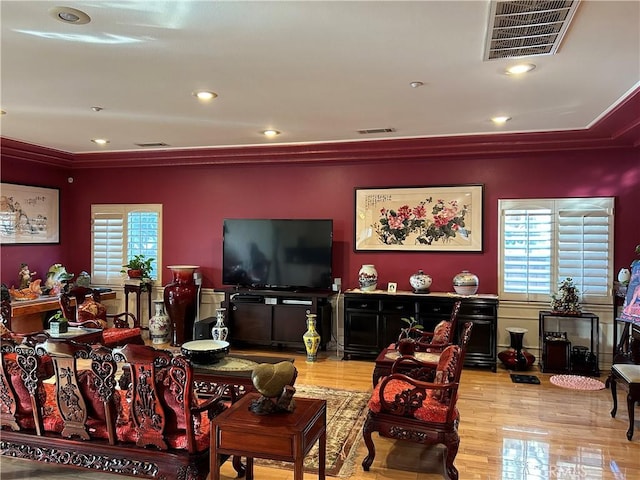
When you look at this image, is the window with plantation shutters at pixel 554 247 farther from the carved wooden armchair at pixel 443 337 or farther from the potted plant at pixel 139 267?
the potted plant at pixel 139 267

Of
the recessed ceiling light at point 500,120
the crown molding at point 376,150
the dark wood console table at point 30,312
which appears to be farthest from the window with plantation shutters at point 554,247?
the dark wood console table at point 30,312

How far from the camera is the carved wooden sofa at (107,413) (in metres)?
2.46

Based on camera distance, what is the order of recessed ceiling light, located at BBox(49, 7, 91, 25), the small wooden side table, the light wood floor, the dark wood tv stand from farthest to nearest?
1. the dark wood tv stand
2. the light wood floor
3. recessed ceiling light, located at BBox(49, 7, 91, 25)
4. the small wooden side table

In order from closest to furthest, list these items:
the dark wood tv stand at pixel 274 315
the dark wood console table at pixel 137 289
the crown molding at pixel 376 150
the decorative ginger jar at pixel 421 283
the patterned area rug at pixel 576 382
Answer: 1. the patterned area rug at pixel 576 382
2. the crown molding at pixel 376 150
3. the decorative ginger jar at pixel 421 283
4. the dark wood tv stand at pixel 274 315
5. the dark wood console table at pixel 137 289

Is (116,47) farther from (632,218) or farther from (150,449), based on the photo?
(632,218)

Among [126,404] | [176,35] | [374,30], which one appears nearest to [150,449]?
[126,404]

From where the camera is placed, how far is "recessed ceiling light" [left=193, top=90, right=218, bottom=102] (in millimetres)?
4035

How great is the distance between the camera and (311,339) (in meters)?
5.94

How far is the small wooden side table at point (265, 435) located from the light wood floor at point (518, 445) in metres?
0.99

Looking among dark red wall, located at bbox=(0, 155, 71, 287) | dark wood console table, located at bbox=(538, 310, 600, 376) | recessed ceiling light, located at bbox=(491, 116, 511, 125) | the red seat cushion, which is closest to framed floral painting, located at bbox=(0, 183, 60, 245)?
dark red wall, located at bbox=(0, 155, 71, 287)

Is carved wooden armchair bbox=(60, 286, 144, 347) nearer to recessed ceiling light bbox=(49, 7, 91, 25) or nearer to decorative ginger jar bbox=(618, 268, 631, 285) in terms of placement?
recessed ceiling light bbox=(49, 7, 91, 25)

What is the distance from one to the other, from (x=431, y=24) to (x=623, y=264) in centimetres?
440

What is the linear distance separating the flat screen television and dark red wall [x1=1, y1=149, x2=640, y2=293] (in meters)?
0.35

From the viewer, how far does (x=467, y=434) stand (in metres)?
3.74
